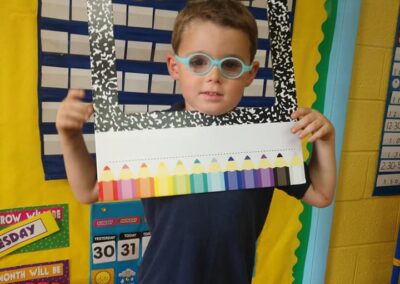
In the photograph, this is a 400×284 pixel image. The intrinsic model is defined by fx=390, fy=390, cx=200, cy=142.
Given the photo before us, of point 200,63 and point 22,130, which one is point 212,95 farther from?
point 22,130

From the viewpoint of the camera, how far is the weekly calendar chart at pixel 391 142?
124 centimetres

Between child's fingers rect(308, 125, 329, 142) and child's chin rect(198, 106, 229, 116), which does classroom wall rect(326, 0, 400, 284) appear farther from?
child's chin rect(198, 106, 229, 116)

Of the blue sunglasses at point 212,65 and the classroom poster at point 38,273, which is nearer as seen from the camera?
the blue sunglasses at point 212,65

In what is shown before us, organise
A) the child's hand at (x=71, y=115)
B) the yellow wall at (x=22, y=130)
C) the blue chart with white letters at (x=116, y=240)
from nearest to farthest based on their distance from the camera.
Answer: the child's hand at (x=71, y=115) → the yellow wall at (x=22, y=130) → the blue chart with white letters at (x=116, y=240)

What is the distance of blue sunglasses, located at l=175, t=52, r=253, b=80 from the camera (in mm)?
542

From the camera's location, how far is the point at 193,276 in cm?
57

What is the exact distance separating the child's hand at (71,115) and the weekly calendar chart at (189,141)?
2cm

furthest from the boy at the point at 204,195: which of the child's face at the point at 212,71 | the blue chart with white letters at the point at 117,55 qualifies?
the blue chart with white letters at the point at 117,55

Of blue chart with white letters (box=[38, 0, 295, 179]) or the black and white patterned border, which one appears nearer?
the black and white patterned border

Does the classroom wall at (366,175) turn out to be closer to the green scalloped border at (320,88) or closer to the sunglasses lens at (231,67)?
the green scalloped border at (320,88)

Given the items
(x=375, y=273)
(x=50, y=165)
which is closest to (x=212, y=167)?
(x=50, y=165)

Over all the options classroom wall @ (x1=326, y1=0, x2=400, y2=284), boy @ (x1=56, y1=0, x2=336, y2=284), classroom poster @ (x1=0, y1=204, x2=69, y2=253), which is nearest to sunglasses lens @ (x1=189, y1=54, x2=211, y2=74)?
boy @ (x1=56, y1=0, x2=336, y2=284)

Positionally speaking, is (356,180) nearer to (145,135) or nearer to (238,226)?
(238,226)

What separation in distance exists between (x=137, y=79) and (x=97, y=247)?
1.49 ft
